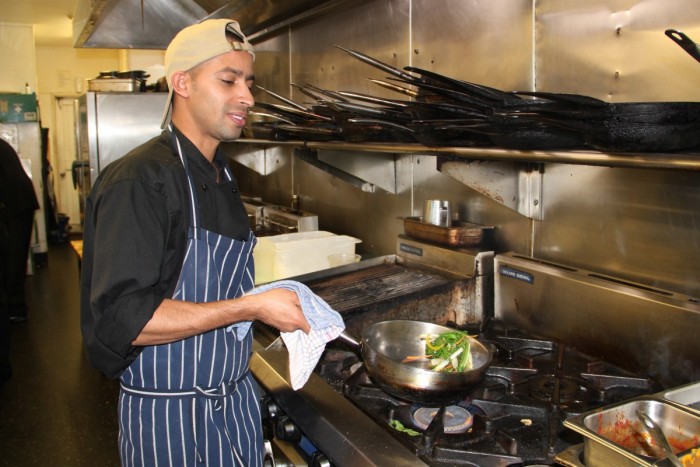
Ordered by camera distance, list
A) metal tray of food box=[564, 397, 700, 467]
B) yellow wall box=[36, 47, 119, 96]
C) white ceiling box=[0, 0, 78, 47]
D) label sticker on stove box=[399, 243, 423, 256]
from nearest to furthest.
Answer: metal tray of food box=[564, 397, 700, 467], label sticker on stove box=[399, 243, 423, 256], white ceiling box=[0, 0, 78, 47], yellow wall box=[36, 47, 119, 96]

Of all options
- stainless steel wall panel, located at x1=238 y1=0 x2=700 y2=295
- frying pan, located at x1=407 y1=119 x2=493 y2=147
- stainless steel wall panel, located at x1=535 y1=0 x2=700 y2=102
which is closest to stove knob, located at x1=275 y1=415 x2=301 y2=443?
frying pan, located at x1=407 y1=119 x2=493 y2=147

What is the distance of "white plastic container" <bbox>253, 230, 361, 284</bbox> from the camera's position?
2893 mm

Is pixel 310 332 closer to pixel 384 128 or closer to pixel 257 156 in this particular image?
pixel 384 128

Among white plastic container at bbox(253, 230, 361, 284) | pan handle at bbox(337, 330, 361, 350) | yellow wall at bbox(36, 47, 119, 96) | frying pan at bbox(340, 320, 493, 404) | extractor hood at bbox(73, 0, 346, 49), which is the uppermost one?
yellow wall at bbox(36, 47, 119, 96)

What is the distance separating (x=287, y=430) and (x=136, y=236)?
0.70m

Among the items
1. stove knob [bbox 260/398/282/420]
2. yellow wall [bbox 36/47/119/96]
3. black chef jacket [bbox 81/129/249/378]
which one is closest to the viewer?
black chef jacket [bbox 81/129/249/378]

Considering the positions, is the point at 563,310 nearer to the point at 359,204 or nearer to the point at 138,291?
the point at 138,291

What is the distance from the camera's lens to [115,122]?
4.90 metres

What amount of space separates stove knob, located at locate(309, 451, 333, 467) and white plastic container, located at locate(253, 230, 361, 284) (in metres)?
1.43

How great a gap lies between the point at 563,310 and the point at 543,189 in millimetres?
417

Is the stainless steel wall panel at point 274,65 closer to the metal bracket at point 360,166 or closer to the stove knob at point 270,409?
the metal bracket at point 360,166

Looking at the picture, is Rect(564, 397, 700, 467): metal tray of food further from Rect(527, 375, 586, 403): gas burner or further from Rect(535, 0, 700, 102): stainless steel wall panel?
Rect(535, 0, 700, 102): stainless steel wall panel

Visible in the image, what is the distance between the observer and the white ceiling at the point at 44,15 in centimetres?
724

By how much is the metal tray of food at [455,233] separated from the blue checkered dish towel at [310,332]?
0.82 m
